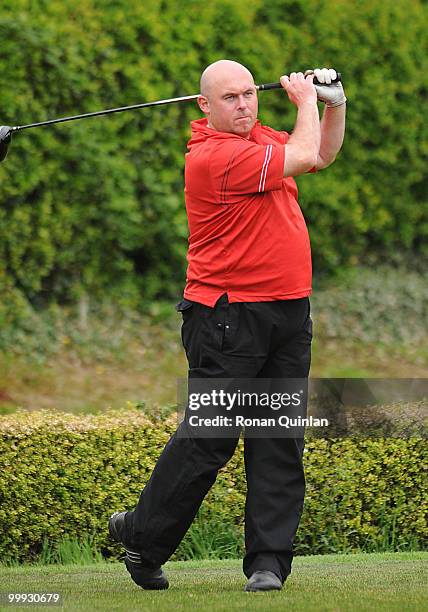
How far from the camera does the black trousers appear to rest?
4.14 meters

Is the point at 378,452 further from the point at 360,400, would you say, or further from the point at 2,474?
the point at 2,474

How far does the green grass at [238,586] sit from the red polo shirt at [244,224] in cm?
101

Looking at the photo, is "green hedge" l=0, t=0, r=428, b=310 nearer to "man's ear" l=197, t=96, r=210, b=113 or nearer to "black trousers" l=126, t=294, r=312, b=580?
"man's ear" l=197, t=96, r=210, b=113

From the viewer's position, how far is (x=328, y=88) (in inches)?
173

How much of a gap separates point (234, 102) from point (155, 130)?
505 cm

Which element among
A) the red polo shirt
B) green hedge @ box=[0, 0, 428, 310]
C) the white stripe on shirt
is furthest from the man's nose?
green hedge @ box=[0, 0, 428, 310]

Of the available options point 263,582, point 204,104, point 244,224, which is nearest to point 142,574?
point 263,582

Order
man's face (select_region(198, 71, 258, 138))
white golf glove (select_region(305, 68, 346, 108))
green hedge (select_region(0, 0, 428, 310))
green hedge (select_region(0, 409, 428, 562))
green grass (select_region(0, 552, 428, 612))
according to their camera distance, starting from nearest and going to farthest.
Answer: green grass (select_region(0, 552, 428, 612)) → man's face (select_region(198, 71, 258, 138)) → white golf glove (select_region(305, 68, 346, 108)) → green hedge (select_region(0, 409, 428, 562)) → green hedge (select_region(0, 0, 428, 310))

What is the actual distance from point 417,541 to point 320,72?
2.40m

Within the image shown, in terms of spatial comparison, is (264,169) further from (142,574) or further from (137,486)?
(137,486)

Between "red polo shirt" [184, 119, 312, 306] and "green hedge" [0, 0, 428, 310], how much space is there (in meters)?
4.52

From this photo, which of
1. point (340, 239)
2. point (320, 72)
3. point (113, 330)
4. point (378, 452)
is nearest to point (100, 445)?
point (378, 452)

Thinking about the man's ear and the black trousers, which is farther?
the man's ear

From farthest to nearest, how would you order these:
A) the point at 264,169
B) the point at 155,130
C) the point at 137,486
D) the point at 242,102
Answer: the point at 155,130, the point at 137,486, the point at 242,102, the point at 264,169
